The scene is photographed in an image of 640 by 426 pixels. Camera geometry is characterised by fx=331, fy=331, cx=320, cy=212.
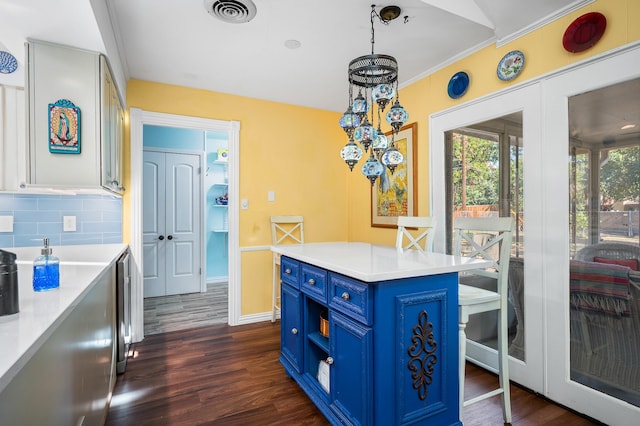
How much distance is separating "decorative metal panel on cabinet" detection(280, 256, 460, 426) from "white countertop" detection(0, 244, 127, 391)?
43.0 inches

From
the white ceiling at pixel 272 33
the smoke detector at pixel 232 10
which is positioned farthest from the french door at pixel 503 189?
the smoke detector at pixel 232 10

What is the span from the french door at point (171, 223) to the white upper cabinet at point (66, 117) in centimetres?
273

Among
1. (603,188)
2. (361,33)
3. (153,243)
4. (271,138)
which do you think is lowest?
(153,243)

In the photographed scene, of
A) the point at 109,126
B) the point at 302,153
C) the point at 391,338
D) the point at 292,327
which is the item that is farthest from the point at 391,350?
the point at 302,153

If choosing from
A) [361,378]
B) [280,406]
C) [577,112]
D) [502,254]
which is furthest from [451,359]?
[577,112]

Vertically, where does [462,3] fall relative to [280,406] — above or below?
above

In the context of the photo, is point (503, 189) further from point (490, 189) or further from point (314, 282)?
point (314, 282)

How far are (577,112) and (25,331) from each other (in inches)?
107

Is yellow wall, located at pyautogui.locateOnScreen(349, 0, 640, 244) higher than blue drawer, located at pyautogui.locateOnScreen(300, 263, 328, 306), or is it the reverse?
yellow wall, located at pyautogui.locateOnScreen(349, 0, 640, 244)

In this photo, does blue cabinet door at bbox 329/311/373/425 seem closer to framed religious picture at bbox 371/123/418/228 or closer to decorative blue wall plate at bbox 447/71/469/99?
framed religious picture at bbox 371/123/418/228

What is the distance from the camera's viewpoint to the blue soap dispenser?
113 cm

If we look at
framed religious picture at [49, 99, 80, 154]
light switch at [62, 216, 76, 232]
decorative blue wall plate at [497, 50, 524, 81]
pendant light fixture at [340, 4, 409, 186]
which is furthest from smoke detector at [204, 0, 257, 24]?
light switch at [62, 216, 76, 232]

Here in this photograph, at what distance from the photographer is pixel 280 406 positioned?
2.07 m

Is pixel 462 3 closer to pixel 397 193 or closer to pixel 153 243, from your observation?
pixel 397 193
